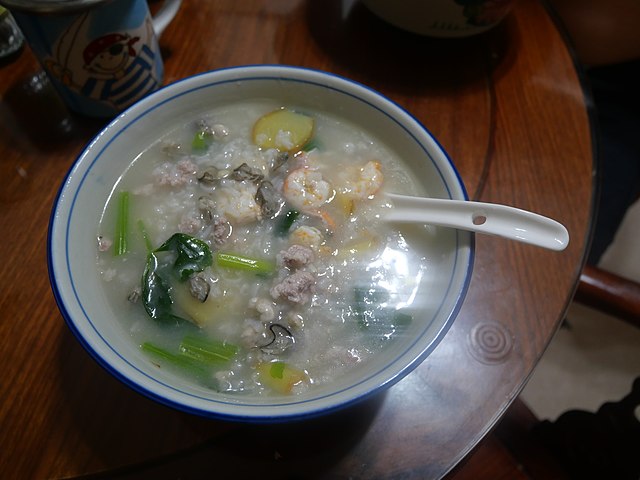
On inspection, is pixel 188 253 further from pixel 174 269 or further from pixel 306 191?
pixel 306 191

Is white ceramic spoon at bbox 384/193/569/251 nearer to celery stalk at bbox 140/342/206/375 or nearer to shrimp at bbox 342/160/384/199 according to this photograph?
shrimp at bbox 342/160/384/199

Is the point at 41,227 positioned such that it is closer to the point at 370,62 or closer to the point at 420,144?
the point at 420,144

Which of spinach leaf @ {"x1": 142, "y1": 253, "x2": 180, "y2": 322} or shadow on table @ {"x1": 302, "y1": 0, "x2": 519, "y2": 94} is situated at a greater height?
spinach leaf @ {"x1": 142, "y1": 253, "x2": 180, "y2": 322}

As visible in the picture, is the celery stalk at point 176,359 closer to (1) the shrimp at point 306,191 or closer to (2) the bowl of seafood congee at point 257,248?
(2) the bowl of seafood congee at point 257,248

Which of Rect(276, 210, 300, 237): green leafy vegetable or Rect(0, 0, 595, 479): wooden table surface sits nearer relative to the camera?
Rect(0, 0, 595, 479): wooden table surface

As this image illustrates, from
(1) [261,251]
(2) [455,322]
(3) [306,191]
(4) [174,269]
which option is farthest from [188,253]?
(2) [455,322]

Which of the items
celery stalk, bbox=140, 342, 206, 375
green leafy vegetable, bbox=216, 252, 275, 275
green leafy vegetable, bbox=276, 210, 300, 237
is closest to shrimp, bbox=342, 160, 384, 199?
green leafy vegetable, bbox=276, 210, 300, 237

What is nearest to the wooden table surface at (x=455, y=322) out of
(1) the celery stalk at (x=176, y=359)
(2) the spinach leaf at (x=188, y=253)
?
(1) the celery stalk at (x=176, y=359)

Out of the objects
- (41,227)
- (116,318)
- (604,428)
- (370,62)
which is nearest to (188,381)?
(116,318)
